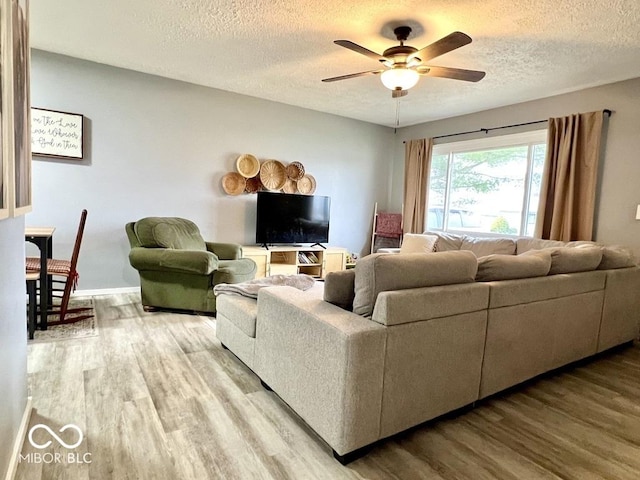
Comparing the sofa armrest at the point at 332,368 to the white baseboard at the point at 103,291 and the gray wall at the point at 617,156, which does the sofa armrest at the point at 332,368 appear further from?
the gray wall at the point at 617,156

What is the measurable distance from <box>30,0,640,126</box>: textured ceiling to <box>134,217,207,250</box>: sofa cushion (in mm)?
1603

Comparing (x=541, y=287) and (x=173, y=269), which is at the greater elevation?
(x=541, y=287)

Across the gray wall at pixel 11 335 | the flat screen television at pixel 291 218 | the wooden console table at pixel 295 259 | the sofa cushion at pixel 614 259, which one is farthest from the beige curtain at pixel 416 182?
the gray wall at pixel 11 335

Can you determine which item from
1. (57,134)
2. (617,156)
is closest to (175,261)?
(57,134)

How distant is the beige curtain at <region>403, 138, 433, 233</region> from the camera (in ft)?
18.6

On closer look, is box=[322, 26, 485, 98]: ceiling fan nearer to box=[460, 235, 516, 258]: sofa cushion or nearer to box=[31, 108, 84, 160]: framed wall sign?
box=[460, 235, 516, 258]: sofa cushion

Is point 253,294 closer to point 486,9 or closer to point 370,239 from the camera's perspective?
point 486,9

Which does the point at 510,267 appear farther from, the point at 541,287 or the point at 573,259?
the point at 573,259

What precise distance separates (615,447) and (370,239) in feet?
15.2

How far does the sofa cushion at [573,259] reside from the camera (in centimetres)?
248

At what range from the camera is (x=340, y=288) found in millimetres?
1908

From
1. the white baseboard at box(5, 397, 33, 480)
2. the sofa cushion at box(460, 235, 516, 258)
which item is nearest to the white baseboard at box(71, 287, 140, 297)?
the white baseboard at box(5, 397, 33, 480)

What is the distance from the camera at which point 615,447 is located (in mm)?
1822

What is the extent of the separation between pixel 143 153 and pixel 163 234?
3.76 feet
